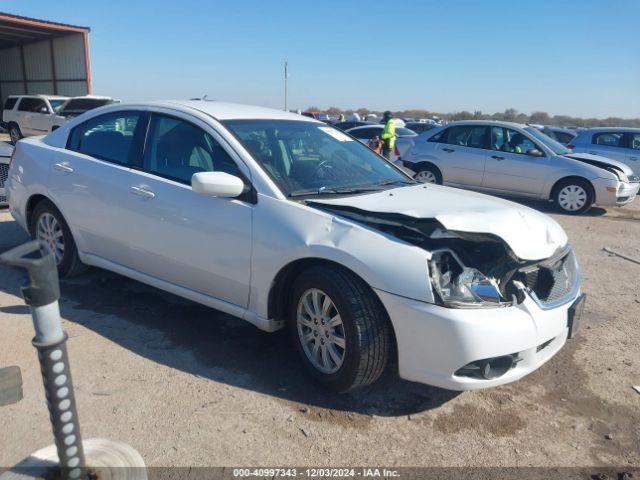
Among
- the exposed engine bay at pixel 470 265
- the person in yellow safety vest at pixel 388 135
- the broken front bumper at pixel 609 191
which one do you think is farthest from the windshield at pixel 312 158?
the person in yellow safety vest at pixel 388 135

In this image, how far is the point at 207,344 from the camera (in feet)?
12.2

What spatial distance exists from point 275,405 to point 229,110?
7.28 feet

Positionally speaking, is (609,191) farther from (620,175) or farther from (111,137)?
(111,137)

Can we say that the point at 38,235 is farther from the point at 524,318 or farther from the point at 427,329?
the point at 524,318

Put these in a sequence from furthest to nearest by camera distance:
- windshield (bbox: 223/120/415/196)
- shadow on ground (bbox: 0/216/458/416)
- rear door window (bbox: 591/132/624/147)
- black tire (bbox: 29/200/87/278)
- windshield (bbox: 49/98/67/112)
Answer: windshield (bbox: 49/98/67/112), rear door window (bbox: 591/132/624/147), black tire (bbox: 29/200/87/278), windshield (bbox: 223/120/415/196), shadow on ground (bbox: 0/216/458/416)

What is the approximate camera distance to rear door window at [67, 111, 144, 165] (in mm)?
Result: 4074

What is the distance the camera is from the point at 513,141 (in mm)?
9805

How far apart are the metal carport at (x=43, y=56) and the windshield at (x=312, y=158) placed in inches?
768

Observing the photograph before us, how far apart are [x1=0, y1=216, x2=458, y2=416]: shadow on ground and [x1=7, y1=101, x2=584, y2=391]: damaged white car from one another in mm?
196

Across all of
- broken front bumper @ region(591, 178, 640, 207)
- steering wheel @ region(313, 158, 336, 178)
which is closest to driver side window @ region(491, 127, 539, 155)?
broken front bumper @ region(591, 178, 640, 207)

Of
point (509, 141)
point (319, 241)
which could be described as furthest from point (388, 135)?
point (319, 241)

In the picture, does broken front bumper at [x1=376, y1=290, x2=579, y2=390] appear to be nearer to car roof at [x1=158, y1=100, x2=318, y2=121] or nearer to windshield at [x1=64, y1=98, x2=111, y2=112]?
car roof at [x1=158, y1=100, x2=318, y2=121]

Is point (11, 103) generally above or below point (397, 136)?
above

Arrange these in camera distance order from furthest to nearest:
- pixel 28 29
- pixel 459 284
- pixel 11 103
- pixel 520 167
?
pixel 28 29
pixel 11 103
pixel 520 167
pixel 459 284
